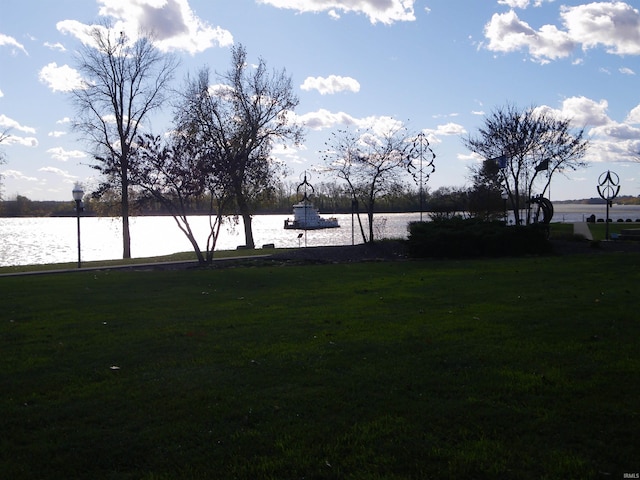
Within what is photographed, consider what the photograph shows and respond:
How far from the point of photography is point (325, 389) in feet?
17.6

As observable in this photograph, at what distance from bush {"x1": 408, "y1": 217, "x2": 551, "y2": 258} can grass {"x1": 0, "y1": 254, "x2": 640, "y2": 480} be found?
406 inches

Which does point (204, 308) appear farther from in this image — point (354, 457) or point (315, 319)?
point (354, 457)

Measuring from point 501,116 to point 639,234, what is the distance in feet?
39.9

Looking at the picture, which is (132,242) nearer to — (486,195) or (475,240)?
(486,195)

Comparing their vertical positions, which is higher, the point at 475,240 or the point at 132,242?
the point at 475,240

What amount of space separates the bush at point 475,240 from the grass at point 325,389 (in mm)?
10305

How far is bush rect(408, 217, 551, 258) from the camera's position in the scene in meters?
21.1

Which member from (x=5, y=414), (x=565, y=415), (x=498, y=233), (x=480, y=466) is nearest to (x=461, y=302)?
(x=565, y=415)

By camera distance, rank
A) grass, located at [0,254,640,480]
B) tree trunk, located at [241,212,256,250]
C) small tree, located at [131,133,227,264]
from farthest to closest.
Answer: tree trunk, located at [241,212,256,250] < small tree, located at [131,133,227,264] < grass, located at [0,254,640,480]

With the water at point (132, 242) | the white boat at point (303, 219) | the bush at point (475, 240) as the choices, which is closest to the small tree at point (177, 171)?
the bush at point (475, 240)

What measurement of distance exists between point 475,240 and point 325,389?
1686 centimetres

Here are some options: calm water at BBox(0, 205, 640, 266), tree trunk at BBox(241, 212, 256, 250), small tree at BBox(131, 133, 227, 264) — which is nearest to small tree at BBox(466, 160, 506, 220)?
calm water at BBox(0, 205, 640, 266)

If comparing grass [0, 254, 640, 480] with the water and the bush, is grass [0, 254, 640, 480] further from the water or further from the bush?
the water

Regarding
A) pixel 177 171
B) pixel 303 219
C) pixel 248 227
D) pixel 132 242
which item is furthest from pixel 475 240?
pixel 132 242
